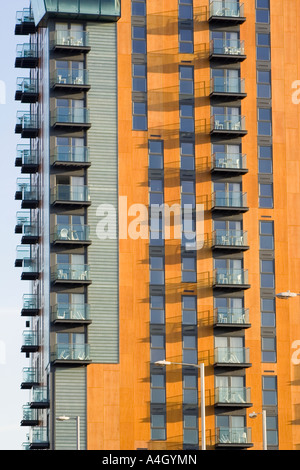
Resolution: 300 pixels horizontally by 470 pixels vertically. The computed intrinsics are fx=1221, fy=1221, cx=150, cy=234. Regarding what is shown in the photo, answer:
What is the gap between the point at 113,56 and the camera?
92.2m

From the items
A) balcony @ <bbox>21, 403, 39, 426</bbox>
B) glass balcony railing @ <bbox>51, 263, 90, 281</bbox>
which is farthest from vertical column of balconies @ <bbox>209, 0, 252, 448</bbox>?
balcony @ <bbox>21, 403, 39, 426</bbox>

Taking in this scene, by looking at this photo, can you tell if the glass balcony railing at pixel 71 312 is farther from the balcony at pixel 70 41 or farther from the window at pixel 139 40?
the window at pixel 139 40

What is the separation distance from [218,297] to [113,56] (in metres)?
19.8

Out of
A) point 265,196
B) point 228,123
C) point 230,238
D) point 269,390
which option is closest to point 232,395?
point 269,390

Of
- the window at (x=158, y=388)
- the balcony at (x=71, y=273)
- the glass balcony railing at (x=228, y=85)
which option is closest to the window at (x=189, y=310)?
the window at (x=158, y=388)

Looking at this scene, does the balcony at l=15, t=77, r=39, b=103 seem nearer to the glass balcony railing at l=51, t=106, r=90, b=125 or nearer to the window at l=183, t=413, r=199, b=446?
the glass balcony railing at l=51, t=106, r=90, b=125

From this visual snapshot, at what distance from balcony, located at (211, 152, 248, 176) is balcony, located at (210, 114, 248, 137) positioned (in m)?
1.54

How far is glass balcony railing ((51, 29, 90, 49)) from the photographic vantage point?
91438 millimetres

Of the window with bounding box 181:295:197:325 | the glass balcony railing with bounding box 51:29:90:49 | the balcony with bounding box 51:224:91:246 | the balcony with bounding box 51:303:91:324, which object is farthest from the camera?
the glass balcony railing with bounding box 51:29:90:49

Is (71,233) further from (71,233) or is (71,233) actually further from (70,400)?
(70,400)

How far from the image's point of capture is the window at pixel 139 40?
304 feet

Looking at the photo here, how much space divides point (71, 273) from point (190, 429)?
14.1 m

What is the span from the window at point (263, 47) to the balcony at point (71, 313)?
24.3m
